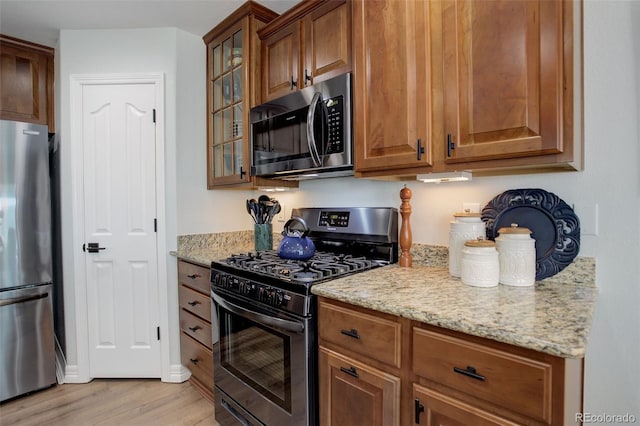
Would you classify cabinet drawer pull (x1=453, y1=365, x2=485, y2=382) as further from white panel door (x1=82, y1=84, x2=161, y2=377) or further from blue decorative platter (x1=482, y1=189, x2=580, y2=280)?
white panel door (x1=82, y1=84, x2=161, y2=377)

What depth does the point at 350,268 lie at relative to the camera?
1.61 meters

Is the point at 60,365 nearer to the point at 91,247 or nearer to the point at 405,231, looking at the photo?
the point at 91,247

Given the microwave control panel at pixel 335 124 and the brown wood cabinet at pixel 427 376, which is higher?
the microwave control panel at pixel 335 124

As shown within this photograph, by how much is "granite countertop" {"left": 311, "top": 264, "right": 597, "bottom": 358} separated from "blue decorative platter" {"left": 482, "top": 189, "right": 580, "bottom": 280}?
0.09 metres

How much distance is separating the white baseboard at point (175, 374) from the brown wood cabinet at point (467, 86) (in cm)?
198

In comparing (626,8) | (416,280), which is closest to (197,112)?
(416,280)

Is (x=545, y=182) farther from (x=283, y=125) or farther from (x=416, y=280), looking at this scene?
(x=283, y=125)

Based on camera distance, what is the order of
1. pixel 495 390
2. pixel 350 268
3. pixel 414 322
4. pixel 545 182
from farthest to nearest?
pixel 350 268, pixel 545 182, pixel 414 322, pixel 495 390

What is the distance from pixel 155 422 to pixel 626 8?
2.94 metres

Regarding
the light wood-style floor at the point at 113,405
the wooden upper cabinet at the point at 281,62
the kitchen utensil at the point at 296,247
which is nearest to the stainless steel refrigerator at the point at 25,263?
the light wood-style floor at the point at 113,405

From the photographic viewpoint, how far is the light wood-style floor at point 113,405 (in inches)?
78.3

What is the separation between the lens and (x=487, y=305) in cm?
107

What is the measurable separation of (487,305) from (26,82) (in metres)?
3.38

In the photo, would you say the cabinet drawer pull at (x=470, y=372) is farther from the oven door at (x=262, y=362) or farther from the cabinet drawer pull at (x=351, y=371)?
the oven door at (x=262, y=362)
